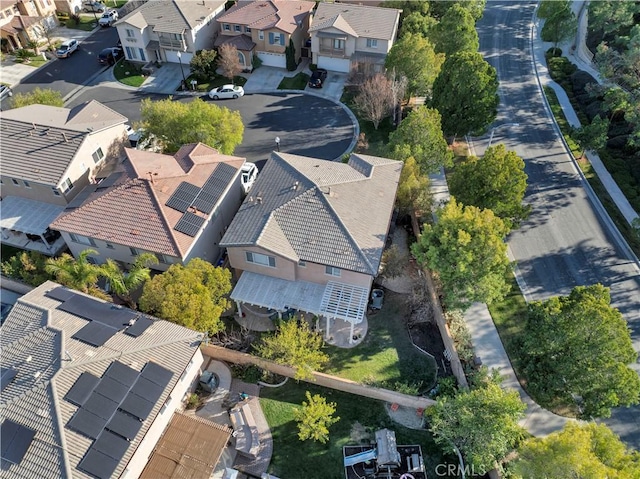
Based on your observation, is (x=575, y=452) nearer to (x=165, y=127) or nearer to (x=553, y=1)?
(x=165, y=127)

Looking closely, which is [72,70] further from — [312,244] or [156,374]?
[156,374]

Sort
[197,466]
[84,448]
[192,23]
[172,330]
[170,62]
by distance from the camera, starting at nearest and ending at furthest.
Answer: [84,448], [197,466], [172,330], [192,23], [170,62]

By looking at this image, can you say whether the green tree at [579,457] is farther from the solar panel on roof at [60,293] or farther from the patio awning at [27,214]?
the patio awning at [27,214]

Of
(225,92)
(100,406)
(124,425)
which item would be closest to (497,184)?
(124,425)

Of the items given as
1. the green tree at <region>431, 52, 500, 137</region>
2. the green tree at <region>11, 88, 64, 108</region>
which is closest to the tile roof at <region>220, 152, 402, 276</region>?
the green tree at <region>431, 52, 500, 137</region>

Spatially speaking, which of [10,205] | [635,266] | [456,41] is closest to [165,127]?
[10,205]

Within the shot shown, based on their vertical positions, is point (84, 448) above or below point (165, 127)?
below
